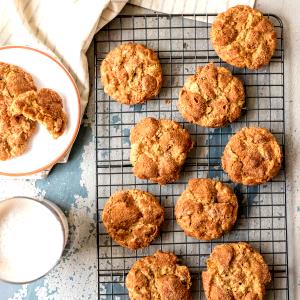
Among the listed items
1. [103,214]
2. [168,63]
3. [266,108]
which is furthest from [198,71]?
[103,214]

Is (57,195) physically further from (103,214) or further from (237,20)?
(237,20)

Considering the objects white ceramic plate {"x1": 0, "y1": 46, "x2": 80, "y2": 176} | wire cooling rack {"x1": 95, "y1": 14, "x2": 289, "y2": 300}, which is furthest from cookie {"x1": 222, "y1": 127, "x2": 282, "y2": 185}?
white ceramic plate {"x1": 0, "y1": 46, "x2": 80, "y2": 176}

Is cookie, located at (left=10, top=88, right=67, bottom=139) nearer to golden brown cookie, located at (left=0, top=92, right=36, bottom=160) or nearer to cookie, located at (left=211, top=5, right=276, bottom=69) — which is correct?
golden brown cookie, located at (left=0, top=92, right=36, bottom=160)

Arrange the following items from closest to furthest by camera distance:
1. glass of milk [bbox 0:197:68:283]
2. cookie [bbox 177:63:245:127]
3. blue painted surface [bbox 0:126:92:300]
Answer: glass of milk [bbox 0:197:68:283]
cookie [bbox 177:63:245:127]
blue painted surface [bbox 0:126:92:300]

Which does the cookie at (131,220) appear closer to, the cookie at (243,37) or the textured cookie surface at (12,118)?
the textured cookie surface at (12,118)

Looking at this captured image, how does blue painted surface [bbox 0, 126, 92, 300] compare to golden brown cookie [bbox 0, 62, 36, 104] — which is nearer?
golden brown cookie [bbox 0, 62, 36, 104]

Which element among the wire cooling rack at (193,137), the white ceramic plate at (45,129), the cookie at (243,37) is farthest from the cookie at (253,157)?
the white ceramic plate at (45,129)
